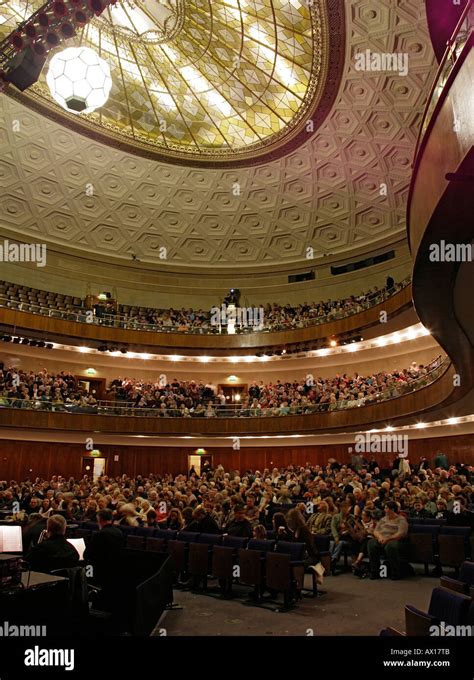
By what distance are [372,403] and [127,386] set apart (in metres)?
10.8

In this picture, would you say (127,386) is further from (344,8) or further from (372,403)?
(344,8)

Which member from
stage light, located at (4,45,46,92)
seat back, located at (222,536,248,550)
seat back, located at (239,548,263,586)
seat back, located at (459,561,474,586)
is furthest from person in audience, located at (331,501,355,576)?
stage light, located at (4,45,46,92)

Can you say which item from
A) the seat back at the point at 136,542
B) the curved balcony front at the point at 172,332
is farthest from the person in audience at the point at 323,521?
the curved balcony front at the point at 172,332

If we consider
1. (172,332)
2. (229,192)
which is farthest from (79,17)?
(229,192)

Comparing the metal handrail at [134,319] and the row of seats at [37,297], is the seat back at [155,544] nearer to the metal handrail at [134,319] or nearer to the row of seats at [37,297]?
the metal handrail at [134,319]

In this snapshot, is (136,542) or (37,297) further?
(37,297)

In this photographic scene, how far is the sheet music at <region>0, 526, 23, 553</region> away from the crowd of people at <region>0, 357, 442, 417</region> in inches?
555

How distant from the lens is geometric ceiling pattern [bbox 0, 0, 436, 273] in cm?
2036

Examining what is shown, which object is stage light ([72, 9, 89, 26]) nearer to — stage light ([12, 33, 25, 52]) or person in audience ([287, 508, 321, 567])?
stage light ([12, 33, 25, 52])

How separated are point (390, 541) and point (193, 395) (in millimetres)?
15902

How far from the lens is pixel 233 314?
88.2 feet

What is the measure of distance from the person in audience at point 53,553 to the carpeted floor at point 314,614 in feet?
4.61

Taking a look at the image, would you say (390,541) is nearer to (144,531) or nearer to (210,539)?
(210,539)

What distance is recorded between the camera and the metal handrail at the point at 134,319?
21453mm
